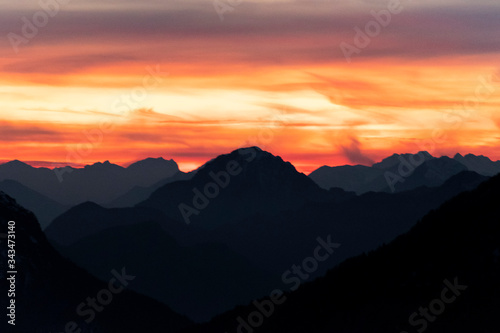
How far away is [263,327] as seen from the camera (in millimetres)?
194125

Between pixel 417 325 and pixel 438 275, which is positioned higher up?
pixel 438 275

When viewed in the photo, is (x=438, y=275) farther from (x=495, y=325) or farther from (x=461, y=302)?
(x=495, y=325)

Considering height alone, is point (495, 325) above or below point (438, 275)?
below

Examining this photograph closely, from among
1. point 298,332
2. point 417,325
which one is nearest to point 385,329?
point 417,325

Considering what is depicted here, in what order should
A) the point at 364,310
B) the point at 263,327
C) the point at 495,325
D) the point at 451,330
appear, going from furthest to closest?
the point at 263,327 < the point at 364,310 < the point at 451,330 < the point at 495,325

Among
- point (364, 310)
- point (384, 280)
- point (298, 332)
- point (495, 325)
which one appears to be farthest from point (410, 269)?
point (495, 325)

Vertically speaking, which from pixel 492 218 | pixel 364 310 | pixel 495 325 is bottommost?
pixel 495 325

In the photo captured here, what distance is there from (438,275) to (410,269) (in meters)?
12.0

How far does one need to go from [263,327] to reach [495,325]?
67222 millimetres

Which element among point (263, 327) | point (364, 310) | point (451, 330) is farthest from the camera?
point (263, 327)

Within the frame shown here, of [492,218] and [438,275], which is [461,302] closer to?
[438,275]

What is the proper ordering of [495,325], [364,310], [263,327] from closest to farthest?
[495,325] < [364,310] < [263,327]

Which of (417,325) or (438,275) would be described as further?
(438,275)

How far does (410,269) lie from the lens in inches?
7589
